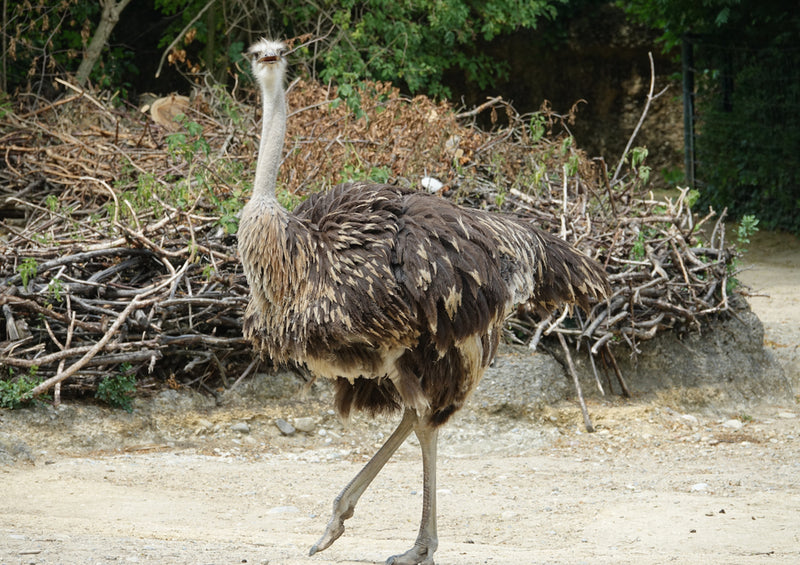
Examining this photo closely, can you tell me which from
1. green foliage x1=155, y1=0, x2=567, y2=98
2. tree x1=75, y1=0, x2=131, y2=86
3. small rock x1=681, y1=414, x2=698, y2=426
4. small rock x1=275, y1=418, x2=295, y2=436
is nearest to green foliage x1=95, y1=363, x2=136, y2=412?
small rock x1=275, y1=418, x2=295, y2=436

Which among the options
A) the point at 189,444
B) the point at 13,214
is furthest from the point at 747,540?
the point at 13,214

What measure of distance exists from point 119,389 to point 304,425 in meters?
1.13

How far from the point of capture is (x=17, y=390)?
19.0 feet

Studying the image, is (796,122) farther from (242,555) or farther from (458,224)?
(242,555)

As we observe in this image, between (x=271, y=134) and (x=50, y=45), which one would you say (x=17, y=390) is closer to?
(x=271, y=134)

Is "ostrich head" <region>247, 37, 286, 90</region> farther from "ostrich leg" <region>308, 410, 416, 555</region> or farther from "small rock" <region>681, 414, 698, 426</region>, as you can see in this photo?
"small rock" <region>681, 414, 698, 426</region>

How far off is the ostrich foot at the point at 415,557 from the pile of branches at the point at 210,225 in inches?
94.1

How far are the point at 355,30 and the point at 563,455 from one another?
6.88 metres

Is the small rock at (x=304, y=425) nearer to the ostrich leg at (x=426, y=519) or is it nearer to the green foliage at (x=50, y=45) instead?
the ostrich leg at (x=426, y=519)

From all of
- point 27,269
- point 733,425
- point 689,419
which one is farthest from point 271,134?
point 733,425

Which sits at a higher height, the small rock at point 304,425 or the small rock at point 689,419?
the small rock at point 304,425

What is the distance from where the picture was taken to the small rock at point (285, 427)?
6418mm

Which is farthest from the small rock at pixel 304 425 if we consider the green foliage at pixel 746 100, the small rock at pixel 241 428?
the green foliage at pixel 746 100

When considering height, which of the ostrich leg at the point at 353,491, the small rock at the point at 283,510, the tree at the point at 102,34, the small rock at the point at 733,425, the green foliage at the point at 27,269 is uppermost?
the tree at the point at 102,34
